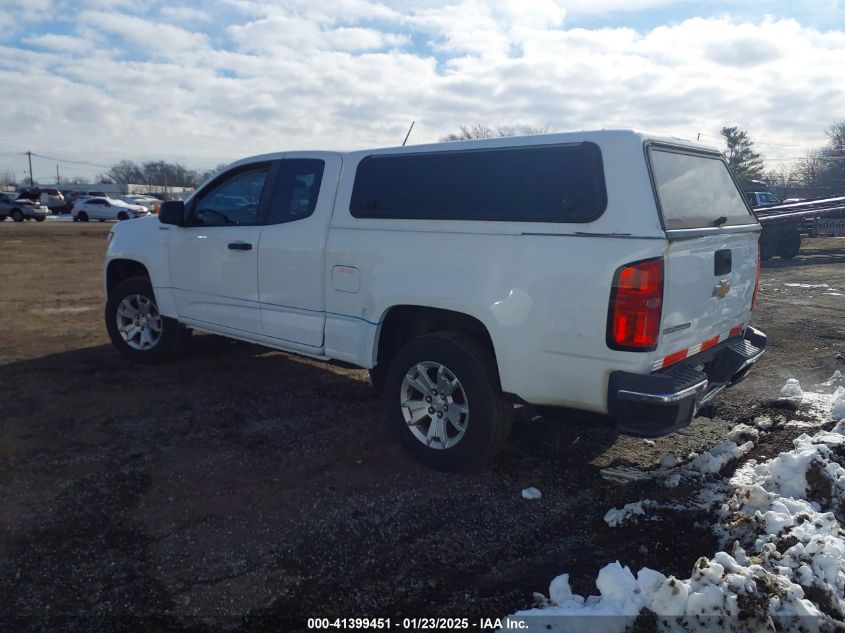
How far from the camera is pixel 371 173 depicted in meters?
4.66

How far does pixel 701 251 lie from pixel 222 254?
12.1 ft

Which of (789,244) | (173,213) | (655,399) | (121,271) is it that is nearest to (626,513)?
(655,399)

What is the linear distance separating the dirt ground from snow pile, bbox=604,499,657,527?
54 millimetres

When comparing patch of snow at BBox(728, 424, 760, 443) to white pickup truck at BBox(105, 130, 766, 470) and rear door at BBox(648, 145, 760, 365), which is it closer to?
white pickup truck at BBox(105, 130, 766, 470)

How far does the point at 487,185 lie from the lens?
4.04m

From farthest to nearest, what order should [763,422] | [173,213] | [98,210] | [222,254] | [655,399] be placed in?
[98,210] < [173,213] < [222,254] < [763,422] < [655,399]

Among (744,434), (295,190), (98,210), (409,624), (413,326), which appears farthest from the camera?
(98,210)

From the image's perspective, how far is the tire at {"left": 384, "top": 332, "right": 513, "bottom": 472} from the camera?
3.98 m

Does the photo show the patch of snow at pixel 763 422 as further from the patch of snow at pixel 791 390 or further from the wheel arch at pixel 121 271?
the wheel arch at pixel 121 271

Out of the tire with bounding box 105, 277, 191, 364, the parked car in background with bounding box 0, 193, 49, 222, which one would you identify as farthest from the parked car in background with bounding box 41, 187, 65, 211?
the tire with bounding box 105, 277, 191, 364

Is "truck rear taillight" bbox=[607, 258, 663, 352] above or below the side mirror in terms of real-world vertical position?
below

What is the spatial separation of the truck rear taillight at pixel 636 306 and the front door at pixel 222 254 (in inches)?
117

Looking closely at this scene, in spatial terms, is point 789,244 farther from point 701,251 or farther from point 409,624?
point 409,624

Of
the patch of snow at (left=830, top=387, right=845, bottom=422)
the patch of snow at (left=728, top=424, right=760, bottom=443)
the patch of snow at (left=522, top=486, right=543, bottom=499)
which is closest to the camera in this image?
the patch of snow at (left=522, top=486, right=543, bottom=499)
